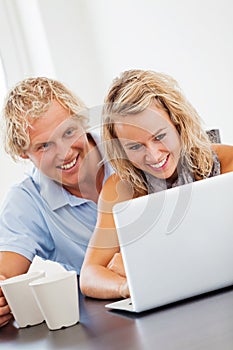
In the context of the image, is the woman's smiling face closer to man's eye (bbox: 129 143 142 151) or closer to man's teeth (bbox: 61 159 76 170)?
man's eye (bbox: 129 143 142 151)

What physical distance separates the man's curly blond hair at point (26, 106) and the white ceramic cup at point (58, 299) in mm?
801

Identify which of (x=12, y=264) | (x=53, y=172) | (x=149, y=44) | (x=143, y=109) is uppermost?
(x=143, y=109)

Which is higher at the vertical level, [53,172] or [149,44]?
[149,44]

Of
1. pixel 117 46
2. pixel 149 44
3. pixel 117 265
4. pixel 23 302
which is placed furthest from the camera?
pixel 117 46

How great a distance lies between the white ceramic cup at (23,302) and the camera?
1.32 meters

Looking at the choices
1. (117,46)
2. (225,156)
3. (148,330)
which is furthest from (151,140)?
(117,46)

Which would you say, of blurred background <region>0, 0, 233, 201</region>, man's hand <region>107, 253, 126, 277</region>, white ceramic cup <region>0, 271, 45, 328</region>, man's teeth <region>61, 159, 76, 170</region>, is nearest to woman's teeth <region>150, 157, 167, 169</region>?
man's hand <region>107, 253, 126, 277</region>

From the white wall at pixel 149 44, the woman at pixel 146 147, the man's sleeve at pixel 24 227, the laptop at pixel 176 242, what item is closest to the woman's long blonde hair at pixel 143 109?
the woman at pixel 146 147

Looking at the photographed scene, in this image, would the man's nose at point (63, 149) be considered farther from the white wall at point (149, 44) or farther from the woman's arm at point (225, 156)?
the white wall at point (149, 44)

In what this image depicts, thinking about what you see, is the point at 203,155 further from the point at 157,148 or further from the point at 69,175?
the point at 69,175

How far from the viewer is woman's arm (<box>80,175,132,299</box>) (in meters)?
1.42

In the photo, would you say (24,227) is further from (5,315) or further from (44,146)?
(5,315)

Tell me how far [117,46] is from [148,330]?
7.93 feet

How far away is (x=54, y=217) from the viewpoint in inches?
77.8
